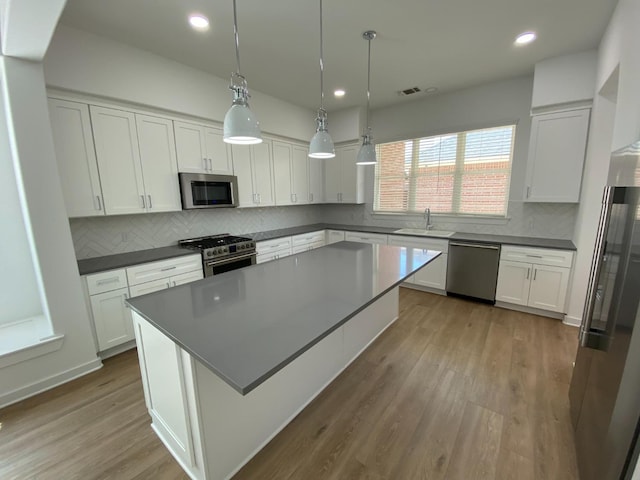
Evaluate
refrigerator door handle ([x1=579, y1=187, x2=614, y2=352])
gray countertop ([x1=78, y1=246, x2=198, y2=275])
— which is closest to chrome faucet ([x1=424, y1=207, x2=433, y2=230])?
refrigerator door handle ([x1=579, y1=187, x2=614, y2=352])

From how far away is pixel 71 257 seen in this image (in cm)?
215

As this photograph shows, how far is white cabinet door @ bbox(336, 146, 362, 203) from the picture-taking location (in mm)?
4715

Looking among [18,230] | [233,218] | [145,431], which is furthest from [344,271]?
[18,230]

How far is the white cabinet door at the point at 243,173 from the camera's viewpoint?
3648 mm

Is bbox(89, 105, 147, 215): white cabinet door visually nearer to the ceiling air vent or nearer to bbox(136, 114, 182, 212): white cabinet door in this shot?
bbox(136, 114, 182, 212): white cabinet door

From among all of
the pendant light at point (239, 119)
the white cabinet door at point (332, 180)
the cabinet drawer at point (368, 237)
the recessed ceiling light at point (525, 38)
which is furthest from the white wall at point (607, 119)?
the white cabinet door at point (332, 180)

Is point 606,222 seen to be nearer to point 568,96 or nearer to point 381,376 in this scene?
point 381,376

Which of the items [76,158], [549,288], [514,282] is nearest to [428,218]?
[514,282]

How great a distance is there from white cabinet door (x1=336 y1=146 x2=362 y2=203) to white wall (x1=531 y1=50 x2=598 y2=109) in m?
2.53

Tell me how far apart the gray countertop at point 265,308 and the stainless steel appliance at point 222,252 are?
119 cm

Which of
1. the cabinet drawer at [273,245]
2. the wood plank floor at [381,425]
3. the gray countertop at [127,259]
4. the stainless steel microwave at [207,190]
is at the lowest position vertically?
the wood plank floor at [381,425]

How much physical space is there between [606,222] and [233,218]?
3908mm

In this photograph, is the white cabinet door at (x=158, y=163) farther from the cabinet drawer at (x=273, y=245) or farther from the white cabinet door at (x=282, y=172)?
the white cabinet door at (x=282, y=172)

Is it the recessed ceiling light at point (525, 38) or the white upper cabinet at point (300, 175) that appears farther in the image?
the white upper cabinet at point (300, 175)
